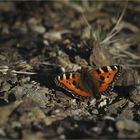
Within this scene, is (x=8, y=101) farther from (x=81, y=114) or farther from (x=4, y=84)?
(x=81, y=114)

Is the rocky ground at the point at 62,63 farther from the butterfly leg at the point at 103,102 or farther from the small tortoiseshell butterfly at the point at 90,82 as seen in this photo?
the small tortoiseshell butterfly at the point at 90,82

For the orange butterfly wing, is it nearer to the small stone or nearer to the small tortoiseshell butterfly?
the small tortoiseshell butterfly

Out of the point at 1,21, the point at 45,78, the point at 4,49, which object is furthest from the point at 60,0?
the point at 45,78

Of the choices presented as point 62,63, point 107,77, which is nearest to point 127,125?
point 107,77

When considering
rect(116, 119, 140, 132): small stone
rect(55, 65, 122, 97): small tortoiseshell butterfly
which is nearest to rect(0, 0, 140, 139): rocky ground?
rect(116, 119, 140, 132): small stone

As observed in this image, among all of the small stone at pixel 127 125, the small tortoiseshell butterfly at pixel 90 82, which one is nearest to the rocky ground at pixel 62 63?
the small stone at pixel 127 125

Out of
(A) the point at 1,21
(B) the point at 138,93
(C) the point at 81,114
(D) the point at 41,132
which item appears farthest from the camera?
(A) the point at 1,21

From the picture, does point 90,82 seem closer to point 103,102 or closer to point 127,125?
point 103,102
